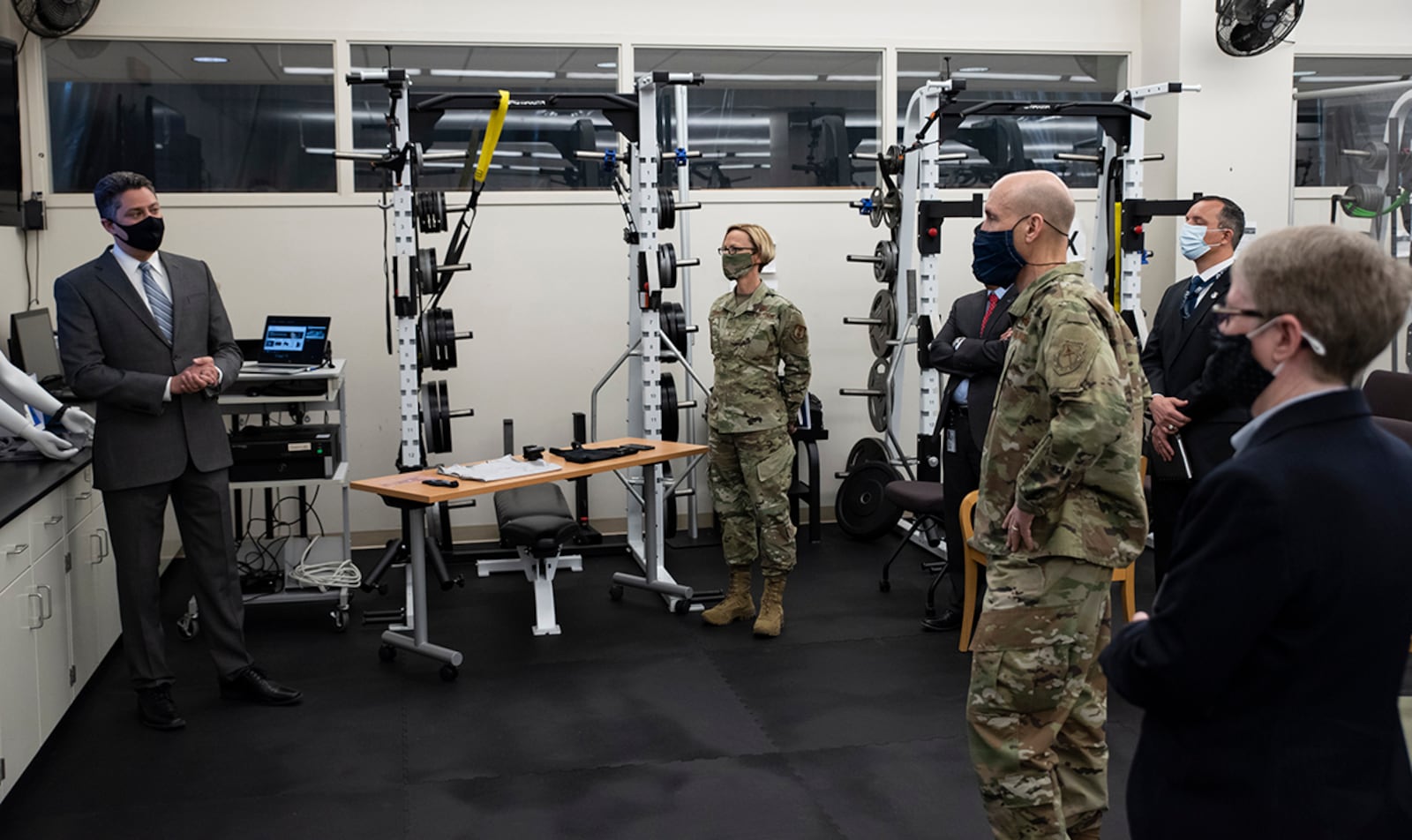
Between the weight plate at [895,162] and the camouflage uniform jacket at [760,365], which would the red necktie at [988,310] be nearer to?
the camouflage uniform jacket at [760,365]

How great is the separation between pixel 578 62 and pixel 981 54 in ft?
7.84

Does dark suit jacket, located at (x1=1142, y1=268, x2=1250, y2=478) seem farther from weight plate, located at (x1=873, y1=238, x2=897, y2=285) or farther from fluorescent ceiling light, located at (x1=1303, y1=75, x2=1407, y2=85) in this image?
fluorescent ceiling light, located at (x1=1303, y1=75, x2=1407, y2=85)

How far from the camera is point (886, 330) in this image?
6.28 meters

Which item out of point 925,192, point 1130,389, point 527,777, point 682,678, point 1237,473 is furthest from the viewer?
point 925,192

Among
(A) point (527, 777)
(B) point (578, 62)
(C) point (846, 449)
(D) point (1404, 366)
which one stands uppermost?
(B) point (578, 62)

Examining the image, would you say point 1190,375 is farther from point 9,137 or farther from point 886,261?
point 9,137

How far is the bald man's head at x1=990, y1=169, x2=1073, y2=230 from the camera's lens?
2.50 meters

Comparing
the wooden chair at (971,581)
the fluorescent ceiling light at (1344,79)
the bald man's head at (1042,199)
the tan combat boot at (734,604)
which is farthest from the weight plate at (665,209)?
the fluorescent ceiling light at (1344,79)

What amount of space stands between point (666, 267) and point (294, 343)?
1757 millimetres

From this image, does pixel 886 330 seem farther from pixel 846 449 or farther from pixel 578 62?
pixel 578 62

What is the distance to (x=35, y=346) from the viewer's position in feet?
16.7

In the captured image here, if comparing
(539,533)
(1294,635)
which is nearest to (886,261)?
(539,533)

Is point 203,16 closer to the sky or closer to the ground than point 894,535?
closer to the sky

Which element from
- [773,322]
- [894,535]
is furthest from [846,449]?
[773,322]
